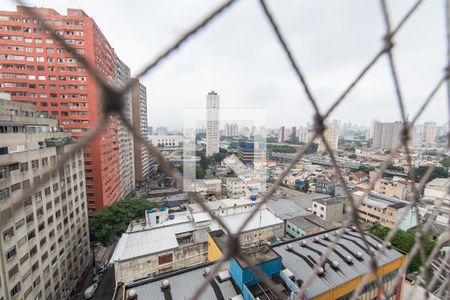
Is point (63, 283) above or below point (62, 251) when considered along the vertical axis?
below

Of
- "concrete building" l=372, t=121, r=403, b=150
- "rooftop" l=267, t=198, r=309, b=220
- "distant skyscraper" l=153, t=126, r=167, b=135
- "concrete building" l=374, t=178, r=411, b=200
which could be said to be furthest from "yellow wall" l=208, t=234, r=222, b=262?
"concrete building" l=372, t=121, r=403, b=150

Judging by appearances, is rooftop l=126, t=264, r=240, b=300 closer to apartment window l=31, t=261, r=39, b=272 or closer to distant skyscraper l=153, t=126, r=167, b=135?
apartment window l=31, t=261, r=39, b=272

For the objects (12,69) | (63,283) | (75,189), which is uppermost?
(12,69)

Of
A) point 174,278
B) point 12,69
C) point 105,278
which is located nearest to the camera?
point 174,278

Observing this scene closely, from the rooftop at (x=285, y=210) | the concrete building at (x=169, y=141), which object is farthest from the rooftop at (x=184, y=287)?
the concrete building at (x=169, y=141)

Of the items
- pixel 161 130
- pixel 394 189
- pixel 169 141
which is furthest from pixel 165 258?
pixel 161 130

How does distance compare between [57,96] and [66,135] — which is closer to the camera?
[66,135]

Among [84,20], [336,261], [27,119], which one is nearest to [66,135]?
[27,119]

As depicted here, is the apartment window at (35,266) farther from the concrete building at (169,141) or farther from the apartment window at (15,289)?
the concrete building at (169,141)

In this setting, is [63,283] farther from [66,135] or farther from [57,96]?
[57,96]
